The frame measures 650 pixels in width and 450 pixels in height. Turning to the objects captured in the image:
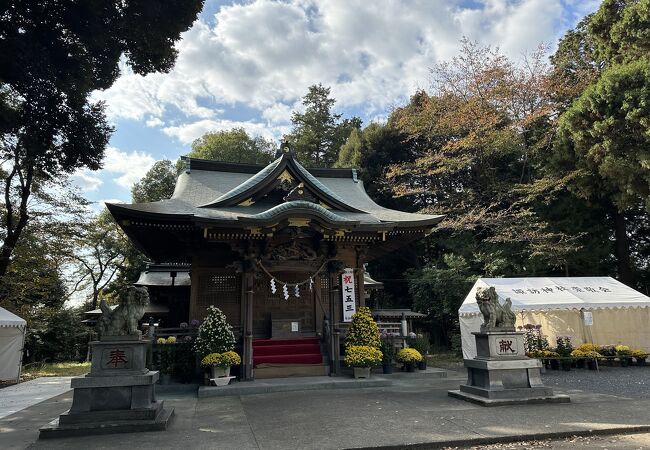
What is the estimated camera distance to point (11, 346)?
13922 mm

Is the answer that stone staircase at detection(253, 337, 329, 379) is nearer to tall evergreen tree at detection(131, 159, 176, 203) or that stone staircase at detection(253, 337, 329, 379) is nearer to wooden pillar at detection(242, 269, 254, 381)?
wooden pillar at detection(242, 269, 254, 381)

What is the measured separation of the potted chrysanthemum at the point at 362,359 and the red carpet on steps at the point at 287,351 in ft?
4.14

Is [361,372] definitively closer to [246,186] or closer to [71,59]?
[246,186]

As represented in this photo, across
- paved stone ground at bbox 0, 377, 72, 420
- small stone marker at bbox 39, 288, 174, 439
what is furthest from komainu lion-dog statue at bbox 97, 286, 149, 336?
paved stone ground at bbox 0, 377, 72, 420

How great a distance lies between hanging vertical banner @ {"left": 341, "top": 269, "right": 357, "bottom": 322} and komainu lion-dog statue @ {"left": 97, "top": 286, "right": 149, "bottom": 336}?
242 inches

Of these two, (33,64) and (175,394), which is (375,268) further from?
A: (33,64)

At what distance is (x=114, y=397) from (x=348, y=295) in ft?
22.2

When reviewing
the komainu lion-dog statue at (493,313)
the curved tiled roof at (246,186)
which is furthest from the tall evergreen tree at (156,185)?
the komainu lion-dog statue at (493,313)

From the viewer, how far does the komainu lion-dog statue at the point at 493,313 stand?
26.2ft

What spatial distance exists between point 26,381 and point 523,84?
78.7ft

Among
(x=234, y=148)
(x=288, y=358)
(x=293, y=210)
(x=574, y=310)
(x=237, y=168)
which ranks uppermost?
(x=234, y=148)

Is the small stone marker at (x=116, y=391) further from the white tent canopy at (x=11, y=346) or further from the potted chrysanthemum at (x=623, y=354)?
the potted chrysanthemum at (x=623, y=354)

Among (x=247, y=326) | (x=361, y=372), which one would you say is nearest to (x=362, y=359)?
(x=361, y=372)

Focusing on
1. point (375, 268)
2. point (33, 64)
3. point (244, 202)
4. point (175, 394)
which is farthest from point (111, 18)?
point (375, 268)
